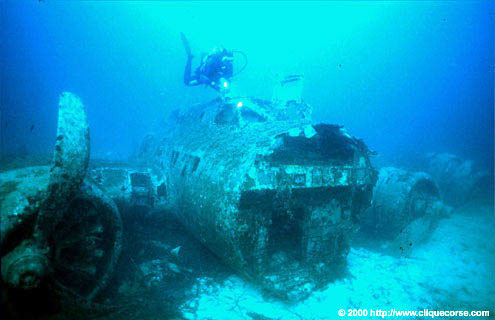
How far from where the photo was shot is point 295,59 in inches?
4771

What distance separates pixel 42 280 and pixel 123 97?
15419 centimetres

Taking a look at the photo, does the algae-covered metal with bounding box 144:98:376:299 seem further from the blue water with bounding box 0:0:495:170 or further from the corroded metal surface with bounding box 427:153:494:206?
the blue water with bounding box 0:0:495:170

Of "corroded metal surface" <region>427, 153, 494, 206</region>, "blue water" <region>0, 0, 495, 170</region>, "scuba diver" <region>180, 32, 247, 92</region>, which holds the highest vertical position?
"blue water" <region>0, 0, 495, 170</region>

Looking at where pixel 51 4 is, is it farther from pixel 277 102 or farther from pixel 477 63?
pixel 477 63

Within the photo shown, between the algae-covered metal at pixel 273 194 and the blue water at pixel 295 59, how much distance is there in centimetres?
5280

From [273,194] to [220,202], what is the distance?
32.0 inches

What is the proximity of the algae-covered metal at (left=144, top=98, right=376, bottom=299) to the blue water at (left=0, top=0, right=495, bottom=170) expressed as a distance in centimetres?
5280

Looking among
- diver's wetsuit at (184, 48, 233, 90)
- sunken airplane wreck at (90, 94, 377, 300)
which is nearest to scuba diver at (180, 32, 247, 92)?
diver's wetsuit at (184, 48, 233, 90)

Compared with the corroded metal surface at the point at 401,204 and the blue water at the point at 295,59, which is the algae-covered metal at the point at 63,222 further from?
the blue water at the point at 295,59

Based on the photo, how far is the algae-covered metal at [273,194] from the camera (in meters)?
3.27

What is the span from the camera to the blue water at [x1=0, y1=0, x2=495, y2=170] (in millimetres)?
67113

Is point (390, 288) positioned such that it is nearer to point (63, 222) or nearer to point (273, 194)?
point (273, 194)

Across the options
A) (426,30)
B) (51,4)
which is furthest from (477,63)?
(51,4)

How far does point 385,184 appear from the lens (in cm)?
660
